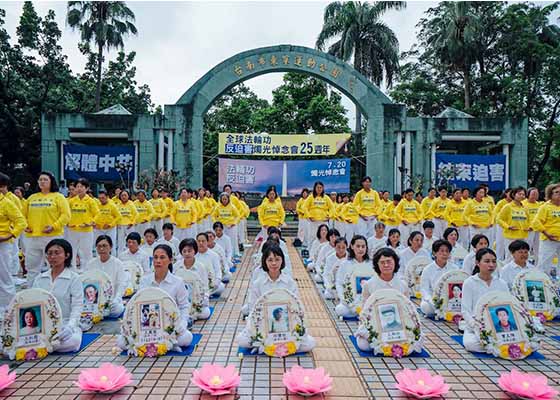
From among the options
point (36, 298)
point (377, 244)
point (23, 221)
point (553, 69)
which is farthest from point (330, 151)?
point (36, 298)

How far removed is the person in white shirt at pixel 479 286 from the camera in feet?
14.3

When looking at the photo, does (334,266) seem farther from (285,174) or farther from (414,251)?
(285,174)

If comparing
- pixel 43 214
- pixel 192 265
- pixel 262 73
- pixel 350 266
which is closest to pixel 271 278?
pixel 350 266

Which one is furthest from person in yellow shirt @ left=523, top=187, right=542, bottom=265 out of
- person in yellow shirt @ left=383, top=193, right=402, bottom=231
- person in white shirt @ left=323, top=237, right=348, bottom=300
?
person in white shirt @ left=323, top=237, right=348, bottom=300

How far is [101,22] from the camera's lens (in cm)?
2211

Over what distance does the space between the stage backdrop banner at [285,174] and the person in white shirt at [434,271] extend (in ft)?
40.6

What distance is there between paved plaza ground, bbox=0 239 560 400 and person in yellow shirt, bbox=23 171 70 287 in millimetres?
1837

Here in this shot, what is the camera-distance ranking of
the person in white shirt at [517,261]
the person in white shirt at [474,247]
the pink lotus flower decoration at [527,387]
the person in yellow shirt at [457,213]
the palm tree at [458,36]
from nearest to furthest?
the pink lotus flower decoration at [527,387] < the person in white shirt at [517,261] < the person in white shirt at [474,247] < the person in yellow shirt at [457,213] < the palm tree at [458,36]

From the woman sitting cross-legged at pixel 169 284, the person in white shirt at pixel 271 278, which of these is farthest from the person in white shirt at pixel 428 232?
the woman sitting cross-legged at pixel 169 284

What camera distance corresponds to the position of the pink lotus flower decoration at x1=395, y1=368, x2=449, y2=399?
324cm

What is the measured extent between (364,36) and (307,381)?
22.4 meters

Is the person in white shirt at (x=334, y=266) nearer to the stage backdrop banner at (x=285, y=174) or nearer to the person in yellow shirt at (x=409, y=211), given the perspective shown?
the person in yellow shirt at (x=409, y=211)

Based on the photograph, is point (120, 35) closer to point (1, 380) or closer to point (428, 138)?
point (428, 138)

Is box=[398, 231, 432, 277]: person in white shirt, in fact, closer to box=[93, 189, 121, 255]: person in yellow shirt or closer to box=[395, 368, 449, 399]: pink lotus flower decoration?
box=[395, 368, 449, 399]: pink lotus flower decoration
